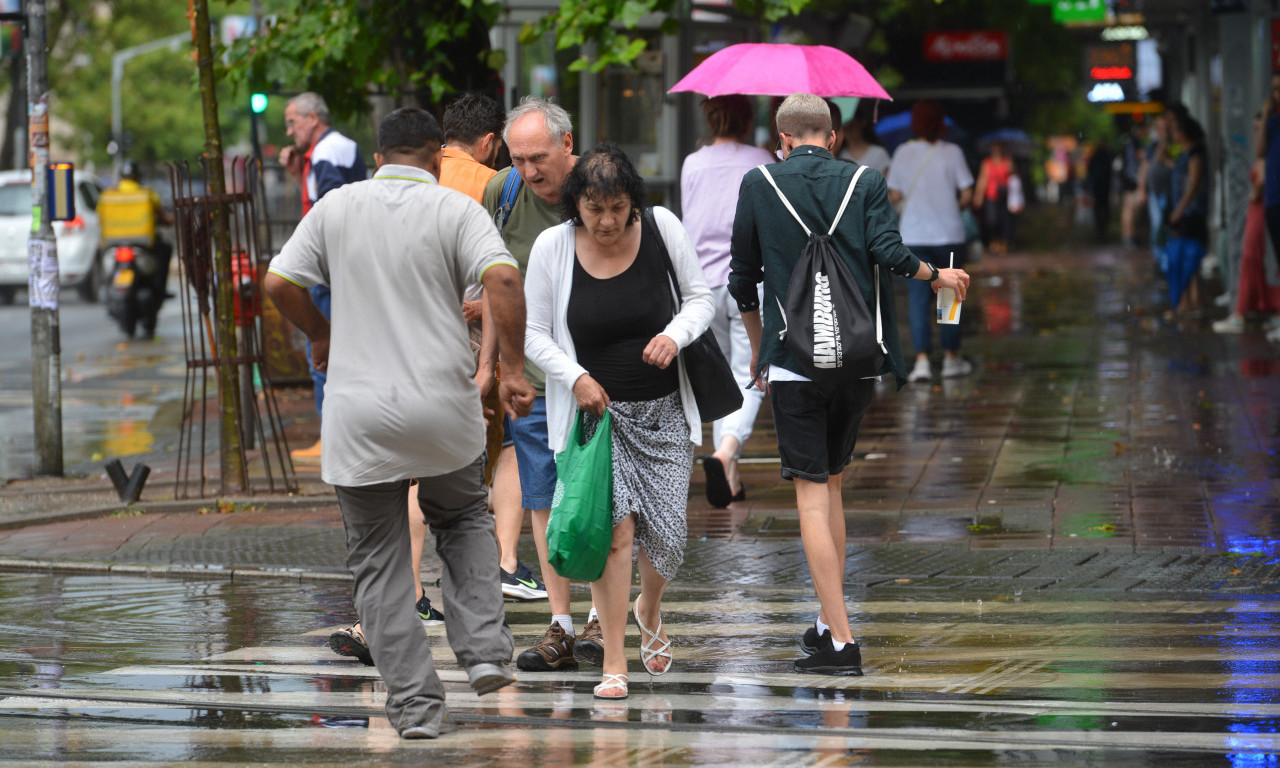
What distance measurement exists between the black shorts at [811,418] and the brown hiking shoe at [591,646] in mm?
835

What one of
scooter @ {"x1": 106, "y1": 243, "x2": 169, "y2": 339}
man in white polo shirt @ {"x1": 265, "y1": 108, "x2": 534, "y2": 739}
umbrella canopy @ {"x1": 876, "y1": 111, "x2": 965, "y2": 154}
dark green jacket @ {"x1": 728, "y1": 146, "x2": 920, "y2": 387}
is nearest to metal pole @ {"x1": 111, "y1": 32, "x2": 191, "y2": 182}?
umbrella canopy @ {"x1": 876, "y1": 111, "x2": 965, "y2": 154}

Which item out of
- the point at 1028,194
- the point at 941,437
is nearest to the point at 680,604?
the point at 941,437

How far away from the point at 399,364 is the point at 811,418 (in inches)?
58.5

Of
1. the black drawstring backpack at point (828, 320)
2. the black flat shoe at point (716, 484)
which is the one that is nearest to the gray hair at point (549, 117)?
the black drawstring backpack at point (828, 320)

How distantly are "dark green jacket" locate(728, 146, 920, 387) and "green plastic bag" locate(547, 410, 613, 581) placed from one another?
0.78m

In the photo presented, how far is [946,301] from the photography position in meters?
5.95

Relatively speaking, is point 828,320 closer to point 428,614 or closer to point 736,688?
point 736,688

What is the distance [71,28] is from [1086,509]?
43.5 m

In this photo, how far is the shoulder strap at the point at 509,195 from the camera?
632 cm

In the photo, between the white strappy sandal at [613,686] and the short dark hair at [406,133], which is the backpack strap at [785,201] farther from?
the white strappy sandal at [613,686]

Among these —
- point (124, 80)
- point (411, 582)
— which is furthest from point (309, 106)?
point (124, 80)

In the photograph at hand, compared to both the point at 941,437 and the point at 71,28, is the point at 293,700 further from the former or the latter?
the point at 71,28

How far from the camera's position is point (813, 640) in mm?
5941

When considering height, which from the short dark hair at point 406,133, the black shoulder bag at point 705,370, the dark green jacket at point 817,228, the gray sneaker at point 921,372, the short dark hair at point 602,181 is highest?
the short dark hair at point 406,133
